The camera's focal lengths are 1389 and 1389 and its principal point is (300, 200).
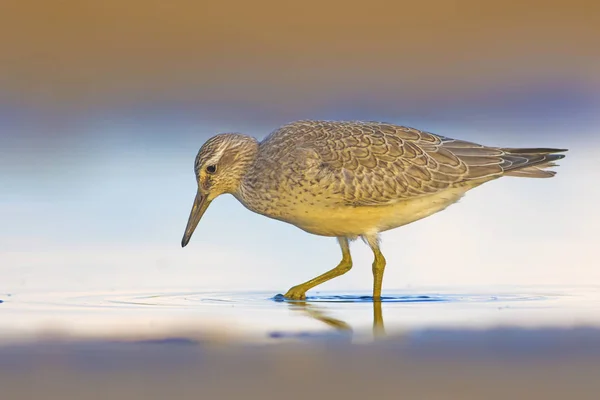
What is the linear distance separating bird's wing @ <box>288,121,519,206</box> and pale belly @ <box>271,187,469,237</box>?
66mm

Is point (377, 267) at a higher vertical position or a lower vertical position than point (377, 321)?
higher

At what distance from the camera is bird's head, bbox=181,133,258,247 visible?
10.3 metres

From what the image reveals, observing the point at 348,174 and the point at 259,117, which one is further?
the point at 259,117

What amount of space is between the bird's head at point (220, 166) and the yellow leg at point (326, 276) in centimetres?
91

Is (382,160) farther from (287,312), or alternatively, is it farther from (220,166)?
(287,312)

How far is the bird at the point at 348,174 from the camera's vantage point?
9.85 meters

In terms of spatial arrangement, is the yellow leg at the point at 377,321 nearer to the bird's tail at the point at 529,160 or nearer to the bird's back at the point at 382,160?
the bird's back at the point at 382,160

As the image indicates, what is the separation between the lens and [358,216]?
32.5ft

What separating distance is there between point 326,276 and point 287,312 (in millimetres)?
1215

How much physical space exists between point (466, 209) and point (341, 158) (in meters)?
2.78

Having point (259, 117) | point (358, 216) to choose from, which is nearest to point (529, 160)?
point (358, 216)

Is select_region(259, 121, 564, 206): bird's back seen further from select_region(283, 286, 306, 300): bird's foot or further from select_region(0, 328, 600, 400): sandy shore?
select_region(0, 328, 600, 400): sandy shore

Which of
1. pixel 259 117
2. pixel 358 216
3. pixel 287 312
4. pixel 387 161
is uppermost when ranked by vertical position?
pixel 259 117

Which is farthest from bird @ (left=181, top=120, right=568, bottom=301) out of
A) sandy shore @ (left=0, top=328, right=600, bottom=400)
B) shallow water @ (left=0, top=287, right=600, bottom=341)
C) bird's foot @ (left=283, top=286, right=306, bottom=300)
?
sandy shore @ (left=0, top=328, right=600, bottom=400)
